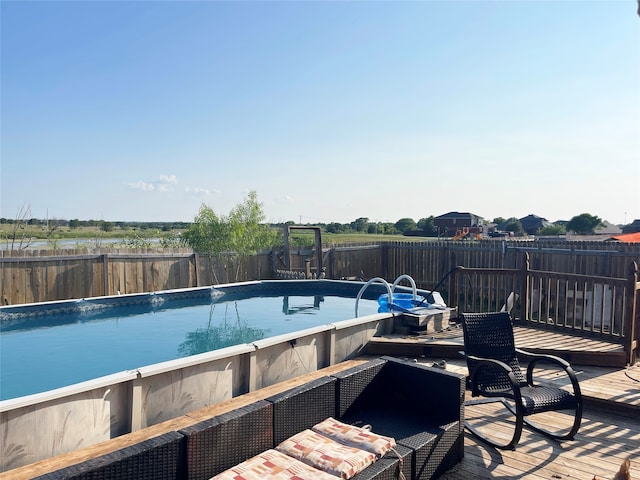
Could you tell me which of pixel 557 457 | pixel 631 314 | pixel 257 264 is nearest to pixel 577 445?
pixel 557 457

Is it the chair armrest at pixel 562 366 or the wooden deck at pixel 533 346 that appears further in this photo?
the wooden deck at pixel 533 346

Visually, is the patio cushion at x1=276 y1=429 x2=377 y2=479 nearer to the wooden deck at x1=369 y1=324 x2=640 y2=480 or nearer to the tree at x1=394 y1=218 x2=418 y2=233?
the wooden deck at x1=369 y1=324 x2=640 y2=480

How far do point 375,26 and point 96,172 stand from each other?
14.5 metres

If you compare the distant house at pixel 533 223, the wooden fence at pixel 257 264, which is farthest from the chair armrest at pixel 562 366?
the distant house at pixel 533 223

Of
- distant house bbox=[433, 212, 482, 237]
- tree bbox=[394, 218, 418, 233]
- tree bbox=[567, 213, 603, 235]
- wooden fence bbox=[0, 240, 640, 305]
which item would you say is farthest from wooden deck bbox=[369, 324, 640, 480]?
tree bbox=[394, 218, 418, 233]

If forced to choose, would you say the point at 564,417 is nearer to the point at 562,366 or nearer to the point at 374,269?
the point at 562,366

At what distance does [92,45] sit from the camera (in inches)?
405

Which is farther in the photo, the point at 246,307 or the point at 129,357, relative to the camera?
the point at 246,307

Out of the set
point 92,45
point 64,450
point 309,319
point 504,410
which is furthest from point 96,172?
point 504,410

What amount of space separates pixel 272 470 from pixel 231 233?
31.2 feet

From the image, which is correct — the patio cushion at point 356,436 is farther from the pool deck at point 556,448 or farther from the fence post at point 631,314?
the fence post at point 631,314

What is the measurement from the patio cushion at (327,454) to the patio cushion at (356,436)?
0.04 m

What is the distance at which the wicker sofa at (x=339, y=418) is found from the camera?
1.94 meters

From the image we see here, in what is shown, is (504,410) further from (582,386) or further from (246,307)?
(246,307)
